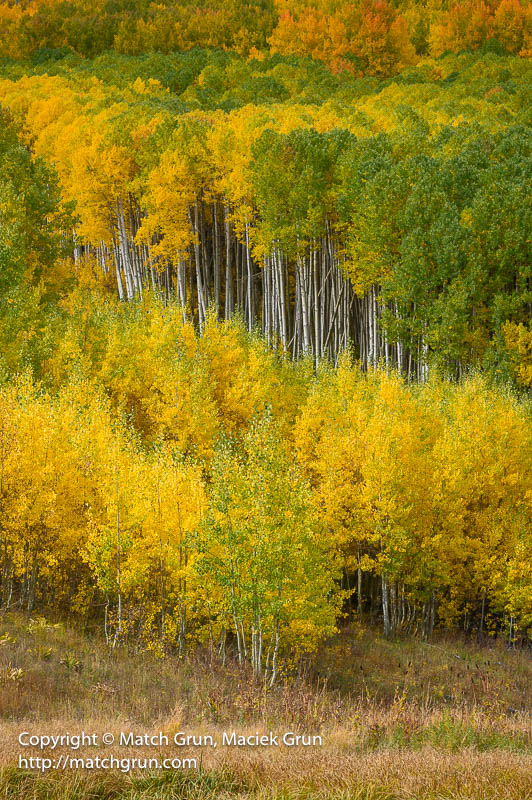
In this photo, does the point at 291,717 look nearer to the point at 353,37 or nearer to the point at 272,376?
the point at 272,376

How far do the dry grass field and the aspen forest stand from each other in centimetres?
43

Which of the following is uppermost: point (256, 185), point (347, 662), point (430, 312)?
point (256, 185)

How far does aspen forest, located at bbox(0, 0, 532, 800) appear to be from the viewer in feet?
83.0

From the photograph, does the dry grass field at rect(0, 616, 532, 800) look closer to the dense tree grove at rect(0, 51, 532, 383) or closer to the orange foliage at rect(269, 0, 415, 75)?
the dense tree grove at rect(0, 51, 532, 383)

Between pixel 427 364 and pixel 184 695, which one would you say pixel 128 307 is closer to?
pixel 427 364

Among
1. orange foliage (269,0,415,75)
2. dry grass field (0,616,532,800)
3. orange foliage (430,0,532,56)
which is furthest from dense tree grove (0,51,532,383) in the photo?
orange foliage (269,0,415,75)

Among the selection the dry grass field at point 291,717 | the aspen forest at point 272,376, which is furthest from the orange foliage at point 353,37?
the dry grass field at point 291,717

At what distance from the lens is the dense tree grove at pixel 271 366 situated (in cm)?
2569

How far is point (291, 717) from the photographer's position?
1750 centimetres

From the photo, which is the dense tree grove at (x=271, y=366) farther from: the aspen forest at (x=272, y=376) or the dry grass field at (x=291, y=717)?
the dry grass field at (x=291, y=717)

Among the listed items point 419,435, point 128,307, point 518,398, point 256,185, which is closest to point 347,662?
point 419,435

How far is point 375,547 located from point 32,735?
23.6m

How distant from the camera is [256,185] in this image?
51969 millimetres

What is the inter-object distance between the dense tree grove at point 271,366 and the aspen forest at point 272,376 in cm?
17
